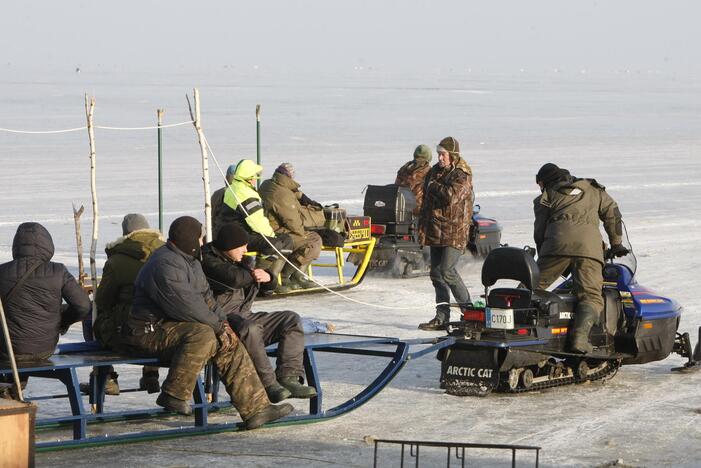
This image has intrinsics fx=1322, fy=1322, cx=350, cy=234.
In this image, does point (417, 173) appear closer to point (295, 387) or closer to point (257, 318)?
point (257, 318)

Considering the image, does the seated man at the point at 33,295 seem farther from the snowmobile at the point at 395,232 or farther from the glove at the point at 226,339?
the snowmobile at the point at 395,232

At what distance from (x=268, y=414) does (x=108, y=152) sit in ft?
82.2

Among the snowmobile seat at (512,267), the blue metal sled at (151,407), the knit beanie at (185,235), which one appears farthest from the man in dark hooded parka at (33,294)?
the snowmobile seat at (512,267)

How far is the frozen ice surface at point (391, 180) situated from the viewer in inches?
304

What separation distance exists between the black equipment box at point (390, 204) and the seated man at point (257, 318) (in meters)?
6.97

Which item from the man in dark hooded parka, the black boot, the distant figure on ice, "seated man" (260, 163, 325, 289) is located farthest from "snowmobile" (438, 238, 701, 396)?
the distant figure on ice

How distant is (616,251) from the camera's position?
31.8ft

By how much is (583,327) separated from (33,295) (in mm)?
3874

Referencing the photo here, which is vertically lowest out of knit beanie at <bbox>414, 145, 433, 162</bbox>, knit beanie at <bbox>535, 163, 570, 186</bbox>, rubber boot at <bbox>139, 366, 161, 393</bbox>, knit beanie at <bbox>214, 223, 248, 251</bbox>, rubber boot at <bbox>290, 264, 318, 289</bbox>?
rubber boot at <bbox>139, 366, 161, 393</bbox>

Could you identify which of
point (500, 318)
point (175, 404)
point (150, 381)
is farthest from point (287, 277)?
point (175, 404)

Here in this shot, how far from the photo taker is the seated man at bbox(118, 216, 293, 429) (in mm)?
7379

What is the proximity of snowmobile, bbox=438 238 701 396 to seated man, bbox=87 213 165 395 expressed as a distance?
2.26m

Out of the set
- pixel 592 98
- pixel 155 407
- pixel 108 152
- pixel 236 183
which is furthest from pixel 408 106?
pixel 155 407

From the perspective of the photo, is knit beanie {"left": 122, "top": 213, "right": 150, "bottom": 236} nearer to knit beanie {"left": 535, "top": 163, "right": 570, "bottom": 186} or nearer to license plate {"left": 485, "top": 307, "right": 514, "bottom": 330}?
license plate {"left": 485, "top": 307, "right": 514, "bottom": 330}
